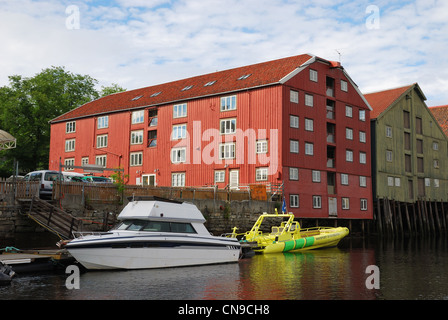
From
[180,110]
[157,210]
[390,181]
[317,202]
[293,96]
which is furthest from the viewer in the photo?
[390,181]

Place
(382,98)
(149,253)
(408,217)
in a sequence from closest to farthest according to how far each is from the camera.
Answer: (149,253) → (408,217) → (382,98)

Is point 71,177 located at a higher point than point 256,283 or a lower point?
higher

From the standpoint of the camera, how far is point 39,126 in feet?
198

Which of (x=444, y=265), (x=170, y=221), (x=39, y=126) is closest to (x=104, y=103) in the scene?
(x=39, y=126)

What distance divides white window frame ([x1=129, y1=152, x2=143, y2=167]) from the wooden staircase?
78.4 ft

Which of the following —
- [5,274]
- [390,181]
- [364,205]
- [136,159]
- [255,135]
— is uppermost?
[255,135]

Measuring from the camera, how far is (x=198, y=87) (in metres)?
49.4

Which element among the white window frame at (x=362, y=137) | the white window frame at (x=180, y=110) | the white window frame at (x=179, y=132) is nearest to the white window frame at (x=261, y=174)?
the white window frame at (x=179, y=132)

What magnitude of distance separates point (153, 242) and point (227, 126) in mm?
24748

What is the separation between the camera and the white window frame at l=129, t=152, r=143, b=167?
165 feet

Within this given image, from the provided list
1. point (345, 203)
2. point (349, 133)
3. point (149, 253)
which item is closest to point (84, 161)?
point (345, 203)

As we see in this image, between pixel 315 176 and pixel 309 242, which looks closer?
pixel 309 242

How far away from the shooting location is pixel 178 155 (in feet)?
155

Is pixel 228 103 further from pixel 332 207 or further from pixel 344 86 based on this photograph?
pixel 332 207
